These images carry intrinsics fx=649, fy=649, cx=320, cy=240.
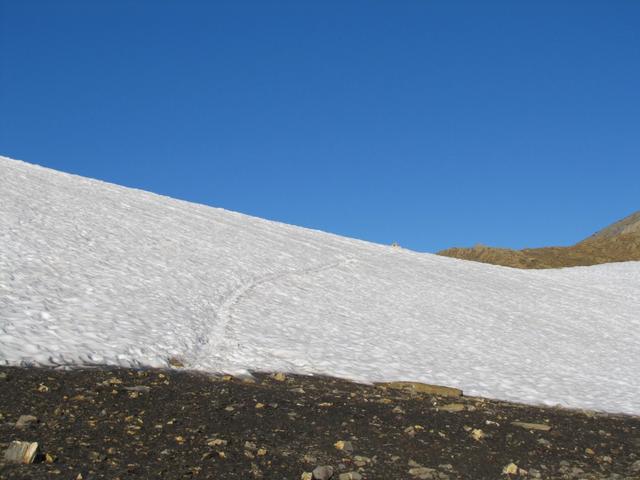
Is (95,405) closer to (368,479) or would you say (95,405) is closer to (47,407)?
(47,407)

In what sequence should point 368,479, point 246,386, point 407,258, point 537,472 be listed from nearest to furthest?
point 368,479 → point 537,472 → point 246,386 → point 407,258

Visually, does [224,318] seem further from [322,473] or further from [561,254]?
[561,254]

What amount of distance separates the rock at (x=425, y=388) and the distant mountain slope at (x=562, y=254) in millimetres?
53396

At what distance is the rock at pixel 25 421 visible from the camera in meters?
7.88

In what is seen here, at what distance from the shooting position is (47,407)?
8.57 m

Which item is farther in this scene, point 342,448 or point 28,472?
point 342,448

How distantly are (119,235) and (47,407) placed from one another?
1455 cm

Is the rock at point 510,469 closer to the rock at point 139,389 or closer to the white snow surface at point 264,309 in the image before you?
the white snow surface at point 264,309

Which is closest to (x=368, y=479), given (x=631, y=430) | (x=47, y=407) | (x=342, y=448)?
(x=342, y=448)

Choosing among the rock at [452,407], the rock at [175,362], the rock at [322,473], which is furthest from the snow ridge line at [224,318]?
the rock at [322,473]

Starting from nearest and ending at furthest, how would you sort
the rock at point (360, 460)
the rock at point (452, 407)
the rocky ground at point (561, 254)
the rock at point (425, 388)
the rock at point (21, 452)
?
1. the rock at point (21, 452)
2. the rock at point (360, 460)
3. the rock at point (452, 407)
4. the rock at point (425, 388)
5. the rocky ground at point (561, 254)

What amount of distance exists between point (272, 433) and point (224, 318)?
7.28 meters

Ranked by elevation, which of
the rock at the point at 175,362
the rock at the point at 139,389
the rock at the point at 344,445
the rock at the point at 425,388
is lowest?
the rock at the point at 344,445

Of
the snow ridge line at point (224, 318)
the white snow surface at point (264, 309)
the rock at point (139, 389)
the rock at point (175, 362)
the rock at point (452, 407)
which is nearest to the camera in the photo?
the rock at point (139, 389)
